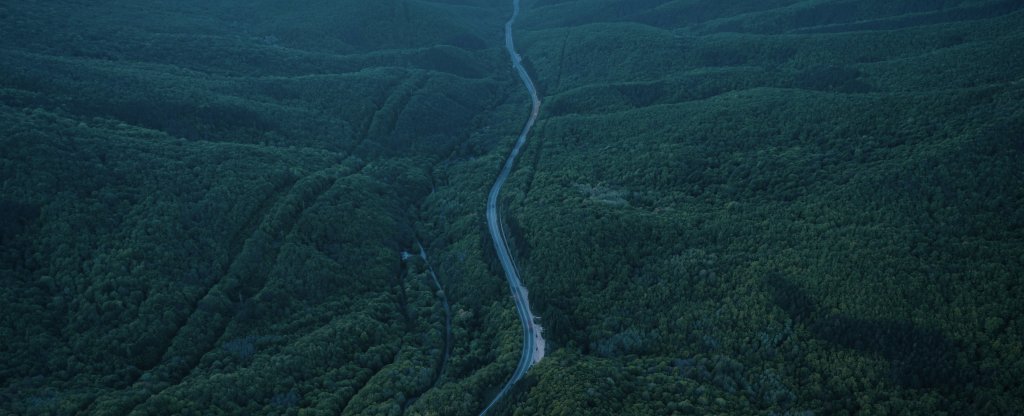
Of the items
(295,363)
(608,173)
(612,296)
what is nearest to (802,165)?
(608,173)

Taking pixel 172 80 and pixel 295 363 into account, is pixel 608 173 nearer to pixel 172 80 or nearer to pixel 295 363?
pixel 295 363

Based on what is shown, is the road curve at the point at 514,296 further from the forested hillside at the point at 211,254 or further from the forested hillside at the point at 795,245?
the forested hillside at the point at 795,245

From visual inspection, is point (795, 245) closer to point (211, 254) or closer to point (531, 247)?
point (531, 247)

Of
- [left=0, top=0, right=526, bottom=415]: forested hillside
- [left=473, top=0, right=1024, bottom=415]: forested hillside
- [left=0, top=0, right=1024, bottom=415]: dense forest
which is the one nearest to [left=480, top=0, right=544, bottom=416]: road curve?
[left=0, top=0, right=1024, bottom=415]: dense forest

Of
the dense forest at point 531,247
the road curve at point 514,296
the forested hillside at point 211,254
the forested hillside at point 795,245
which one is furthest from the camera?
the road curve at point 514,296

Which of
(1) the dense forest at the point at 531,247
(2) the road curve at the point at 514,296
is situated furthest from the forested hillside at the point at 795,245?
(2) the road curve at the point at 514,296

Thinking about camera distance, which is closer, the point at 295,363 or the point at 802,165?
the point at 295,363

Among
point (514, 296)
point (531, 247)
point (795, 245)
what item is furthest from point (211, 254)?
point (795, 245)
